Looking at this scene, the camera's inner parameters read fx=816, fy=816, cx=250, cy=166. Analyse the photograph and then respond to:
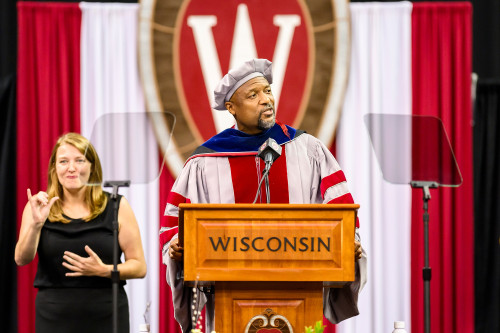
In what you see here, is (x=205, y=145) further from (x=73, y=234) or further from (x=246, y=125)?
(x=73, y=234)

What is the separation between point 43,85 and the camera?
6.30 m

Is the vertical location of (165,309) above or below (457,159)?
below

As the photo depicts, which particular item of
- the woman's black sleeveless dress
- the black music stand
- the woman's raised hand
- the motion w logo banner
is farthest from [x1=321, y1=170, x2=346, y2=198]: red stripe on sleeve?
the motion w logo banner

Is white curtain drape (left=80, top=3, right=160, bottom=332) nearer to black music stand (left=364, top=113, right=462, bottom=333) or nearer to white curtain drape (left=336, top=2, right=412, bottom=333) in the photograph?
white curtain drape (left=336, top=2, right=412, bottom=333)

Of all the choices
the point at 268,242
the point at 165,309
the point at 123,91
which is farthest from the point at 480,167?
the point at 268,242

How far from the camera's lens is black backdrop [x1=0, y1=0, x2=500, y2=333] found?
6312 mm

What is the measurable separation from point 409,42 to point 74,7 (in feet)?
8.60

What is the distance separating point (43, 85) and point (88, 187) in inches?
84.2

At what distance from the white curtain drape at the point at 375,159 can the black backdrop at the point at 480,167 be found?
1.96ft

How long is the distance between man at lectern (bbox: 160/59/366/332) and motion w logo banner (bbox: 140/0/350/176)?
7.04ft

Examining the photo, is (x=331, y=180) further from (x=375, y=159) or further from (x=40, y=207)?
(x=375, y=159)

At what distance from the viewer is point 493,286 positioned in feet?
20.7

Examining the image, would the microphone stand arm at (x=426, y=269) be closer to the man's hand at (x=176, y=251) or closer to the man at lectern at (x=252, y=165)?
the man at lectern at (x=252, y=165)

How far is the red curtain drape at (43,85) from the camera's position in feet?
20.6
